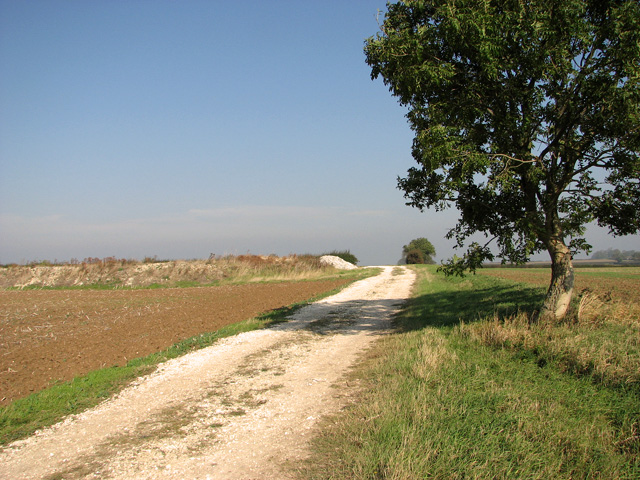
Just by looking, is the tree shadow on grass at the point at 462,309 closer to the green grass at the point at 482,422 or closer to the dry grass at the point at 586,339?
the dry grass at the point at 586,339

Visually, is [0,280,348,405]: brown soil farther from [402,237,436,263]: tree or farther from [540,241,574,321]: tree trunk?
[402,237,436,263]: tree

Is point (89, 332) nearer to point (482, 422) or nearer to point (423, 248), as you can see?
point (482, 422)

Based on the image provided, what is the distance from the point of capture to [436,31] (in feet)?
32.2

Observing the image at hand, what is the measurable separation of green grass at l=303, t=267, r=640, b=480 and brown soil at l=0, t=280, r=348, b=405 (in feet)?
21.7

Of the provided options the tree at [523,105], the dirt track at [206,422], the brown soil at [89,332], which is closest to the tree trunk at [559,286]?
the tree at [523,105]

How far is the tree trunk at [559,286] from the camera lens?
1020cm

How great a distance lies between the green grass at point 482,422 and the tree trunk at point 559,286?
225 centimetres

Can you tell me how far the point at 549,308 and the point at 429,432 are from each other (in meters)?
7.24

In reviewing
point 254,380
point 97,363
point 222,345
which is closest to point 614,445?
point 254,380

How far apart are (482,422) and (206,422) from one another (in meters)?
4.01

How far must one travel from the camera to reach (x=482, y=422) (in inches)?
205

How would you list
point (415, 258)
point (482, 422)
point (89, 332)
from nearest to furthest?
point (482, 422)
point (89, 332)
point (415, 258)

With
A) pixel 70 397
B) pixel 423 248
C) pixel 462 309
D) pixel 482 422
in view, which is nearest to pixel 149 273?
pixel 462 309

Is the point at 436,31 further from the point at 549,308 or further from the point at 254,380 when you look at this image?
the point at 254,380
